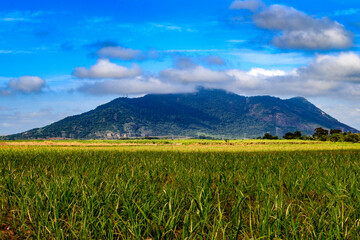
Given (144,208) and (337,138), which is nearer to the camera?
(144,208)

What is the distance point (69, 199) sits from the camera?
291 inches

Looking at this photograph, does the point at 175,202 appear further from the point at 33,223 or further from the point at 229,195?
the point at 33,223

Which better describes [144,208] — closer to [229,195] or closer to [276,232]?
[276,232]

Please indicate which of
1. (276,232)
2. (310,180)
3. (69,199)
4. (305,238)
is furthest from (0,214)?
(310,180)

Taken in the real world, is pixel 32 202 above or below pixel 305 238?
above

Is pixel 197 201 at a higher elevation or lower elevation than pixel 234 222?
higher

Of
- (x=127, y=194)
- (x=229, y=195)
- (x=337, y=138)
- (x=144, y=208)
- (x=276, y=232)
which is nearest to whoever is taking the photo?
(x=276, y=232)

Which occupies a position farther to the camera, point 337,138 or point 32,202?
point 337,138

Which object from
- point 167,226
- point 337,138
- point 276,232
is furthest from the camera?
point 337,138

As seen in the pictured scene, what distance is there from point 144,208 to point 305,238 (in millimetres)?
2847

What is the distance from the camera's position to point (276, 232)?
5.29m

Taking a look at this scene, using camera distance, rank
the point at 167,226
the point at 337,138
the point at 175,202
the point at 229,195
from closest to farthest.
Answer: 1. the point at 167,226
2. the point at 175,202
3. the point at 229,195
4. the point at 337,138

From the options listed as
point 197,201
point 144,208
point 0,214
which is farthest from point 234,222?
point 0,214

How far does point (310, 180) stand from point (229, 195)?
309 centimetres
